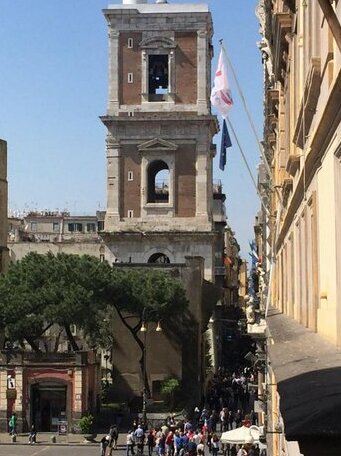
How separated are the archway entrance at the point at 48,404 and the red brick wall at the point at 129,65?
68.6ft

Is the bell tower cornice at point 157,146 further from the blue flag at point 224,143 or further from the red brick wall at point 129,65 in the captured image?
the blue flag at point 224,143

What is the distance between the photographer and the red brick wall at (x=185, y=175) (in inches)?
2275

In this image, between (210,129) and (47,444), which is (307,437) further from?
(210,129)

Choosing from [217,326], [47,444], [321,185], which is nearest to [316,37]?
[321,185]

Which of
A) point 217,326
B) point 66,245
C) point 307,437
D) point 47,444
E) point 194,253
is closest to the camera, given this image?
point 307,437

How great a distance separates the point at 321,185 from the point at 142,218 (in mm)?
49414

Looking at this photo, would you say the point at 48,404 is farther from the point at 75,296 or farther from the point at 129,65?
the point at 129,65

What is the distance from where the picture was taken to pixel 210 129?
58219 millimetres

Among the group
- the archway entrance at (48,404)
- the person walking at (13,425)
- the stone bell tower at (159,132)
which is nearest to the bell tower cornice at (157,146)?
the stone bell tower at (159,132)

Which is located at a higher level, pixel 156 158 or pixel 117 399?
pixel 156 158

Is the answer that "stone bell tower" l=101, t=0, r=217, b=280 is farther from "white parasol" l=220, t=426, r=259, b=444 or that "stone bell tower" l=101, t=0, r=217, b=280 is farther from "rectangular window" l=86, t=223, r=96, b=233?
"rectangular window" l=86, t=223, r=96, b=233

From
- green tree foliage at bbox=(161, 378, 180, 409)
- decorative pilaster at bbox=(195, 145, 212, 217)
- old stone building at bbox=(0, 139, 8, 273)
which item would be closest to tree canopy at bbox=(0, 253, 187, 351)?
green tree foliage at bbox=(161, 378, 180, 409)

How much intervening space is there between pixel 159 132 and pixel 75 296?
15.4m

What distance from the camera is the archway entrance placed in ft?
141
